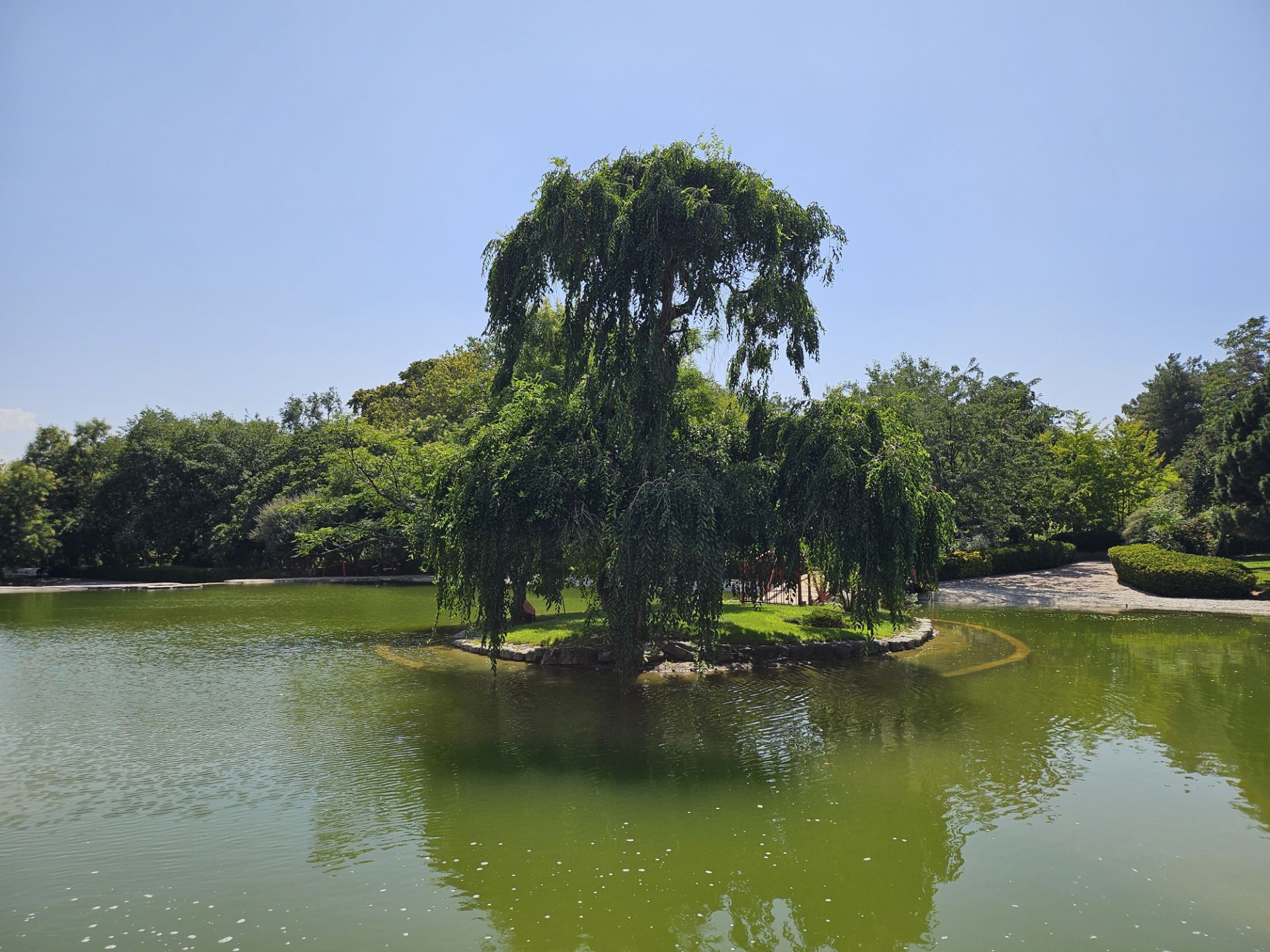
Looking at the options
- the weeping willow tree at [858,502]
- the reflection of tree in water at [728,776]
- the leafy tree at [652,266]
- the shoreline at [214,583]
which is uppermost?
the leafy tree at [652,266]

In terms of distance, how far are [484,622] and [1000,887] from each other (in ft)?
32.8

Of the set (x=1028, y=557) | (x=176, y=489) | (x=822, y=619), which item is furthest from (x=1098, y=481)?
(x=176, y=489)

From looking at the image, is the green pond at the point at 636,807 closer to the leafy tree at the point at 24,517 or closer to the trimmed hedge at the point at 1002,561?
the trimmed hedge at the point at 1002,561

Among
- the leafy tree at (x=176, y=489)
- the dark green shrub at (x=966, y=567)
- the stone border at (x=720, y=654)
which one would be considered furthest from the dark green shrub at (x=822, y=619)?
the leafy tree at (x=176, y=489)

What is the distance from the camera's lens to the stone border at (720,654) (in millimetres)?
16156

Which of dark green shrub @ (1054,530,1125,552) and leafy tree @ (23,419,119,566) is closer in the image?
dark green shrub @ (1054,530,1125,552)

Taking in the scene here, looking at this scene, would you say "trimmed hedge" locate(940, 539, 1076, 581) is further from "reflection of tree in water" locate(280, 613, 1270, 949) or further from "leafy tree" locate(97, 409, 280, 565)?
"leafy tree" locate(97, 409, 280, 565)

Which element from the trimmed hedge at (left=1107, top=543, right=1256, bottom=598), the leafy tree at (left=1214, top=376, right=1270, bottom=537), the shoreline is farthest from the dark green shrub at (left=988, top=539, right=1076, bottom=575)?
the shoreline

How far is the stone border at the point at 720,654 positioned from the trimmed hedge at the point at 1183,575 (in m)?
13.9

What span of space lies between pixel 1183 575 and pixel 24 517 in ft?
165

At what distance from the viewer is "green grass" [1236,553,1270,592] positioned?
82.4ft

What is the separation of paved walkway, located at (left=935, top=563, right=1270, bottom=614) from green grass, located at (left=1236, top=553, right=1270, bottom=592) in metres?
1.08

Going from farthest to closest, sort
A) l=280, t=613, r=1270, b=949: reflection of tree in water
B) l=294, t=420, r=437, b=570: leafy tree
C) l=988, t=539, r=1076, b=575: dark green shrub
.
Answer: l=988, t=539, r=1076, b=575: dark green shrub
l=294, t=420, r=437, b=570: leafy tree
l=280, t=613, r=1270, b=949: reflection of tree in water

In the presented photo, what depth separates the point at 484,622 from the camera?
1476 centimetres
